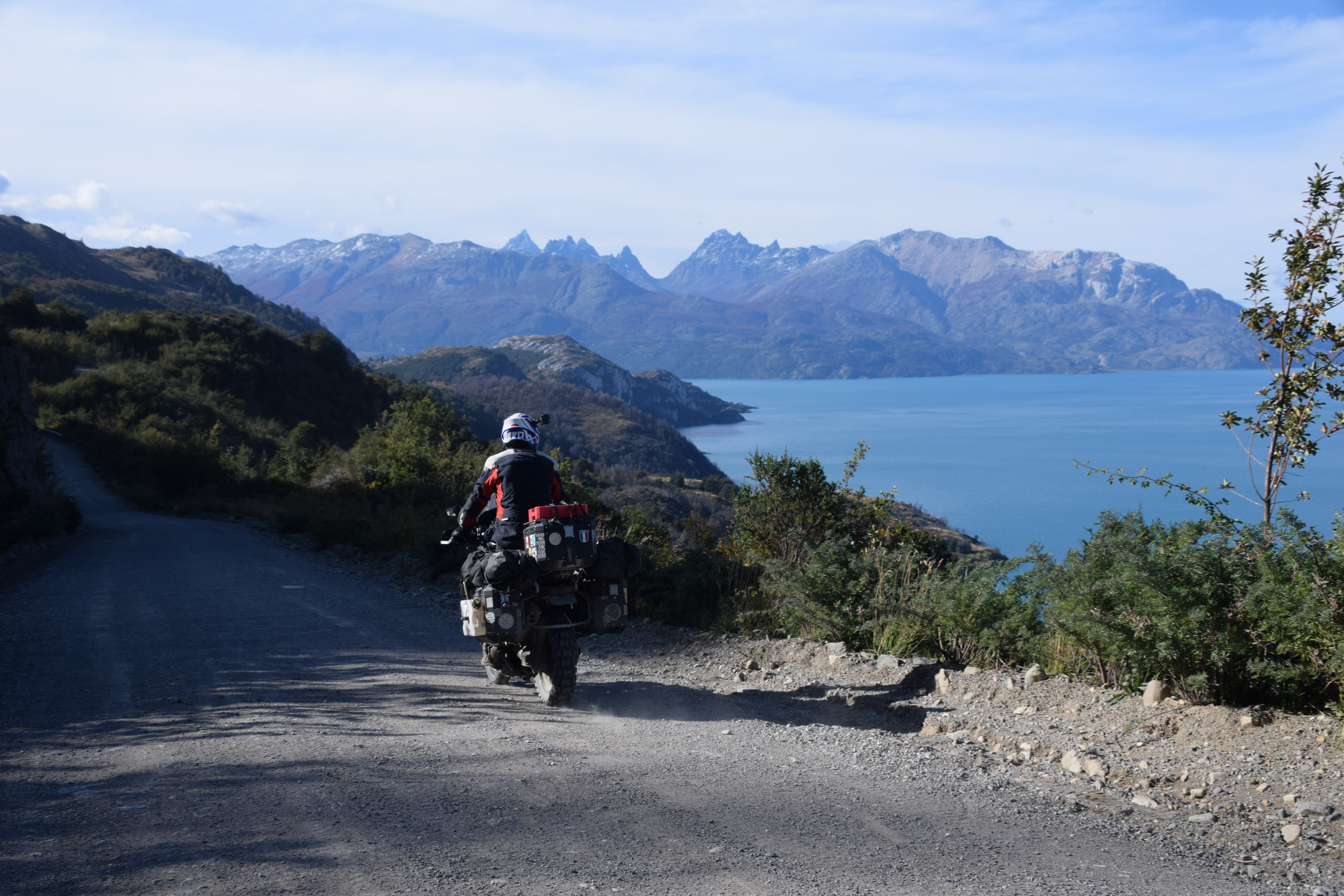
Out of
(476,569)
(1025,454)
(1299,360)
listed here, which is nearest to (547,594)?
(476,569)

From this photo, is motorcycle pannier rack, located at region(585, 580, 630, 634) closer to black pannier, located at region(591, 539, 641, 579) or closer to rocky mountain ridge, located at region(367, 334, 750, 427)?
black pannier, located at region(591, 539, 641, 579)

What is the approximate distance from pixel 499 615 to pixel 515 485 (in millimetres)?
876

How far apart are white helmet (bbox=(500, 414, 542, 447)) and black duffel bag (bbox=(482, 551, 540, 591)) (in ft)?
2.83

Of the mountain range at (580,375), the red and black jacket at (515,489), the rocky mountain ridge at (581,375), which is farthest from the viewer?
the rocky mountain ridge at (581,375)

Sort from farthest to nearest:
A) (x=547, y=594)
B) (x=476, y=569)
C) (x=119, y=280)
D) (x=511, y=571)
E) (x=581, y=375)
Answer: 1. (x=581, y=375)
2. (x=119, y=280)
3. (x=476, y=569)
4. (x=547, y=594)
5. (x=511, y=571)

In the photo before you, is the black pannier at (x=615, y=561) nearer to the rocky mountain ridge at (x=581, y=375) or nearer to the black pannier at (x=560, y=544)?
the black pannier at (x=560, y=544)

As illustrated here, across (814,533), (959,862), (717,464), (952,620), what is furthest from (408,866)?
(717,464)

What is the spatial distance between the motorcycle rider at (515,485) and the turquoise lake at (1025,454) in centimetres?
370

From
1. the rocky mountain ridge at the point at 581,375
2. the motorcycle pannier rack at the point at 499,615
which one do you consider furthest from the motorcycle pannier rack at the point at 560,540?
the rocky mountain ridge at the point at 581,375

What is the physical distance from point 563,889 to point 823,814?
4.44ft

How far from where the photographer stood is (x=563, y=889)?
3.04m

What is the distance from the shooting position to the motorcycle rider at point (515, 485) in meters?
5.61

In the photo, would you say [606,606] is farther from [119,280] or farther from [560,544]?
[119,280]

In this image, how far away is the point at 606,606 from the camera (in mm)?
5629
